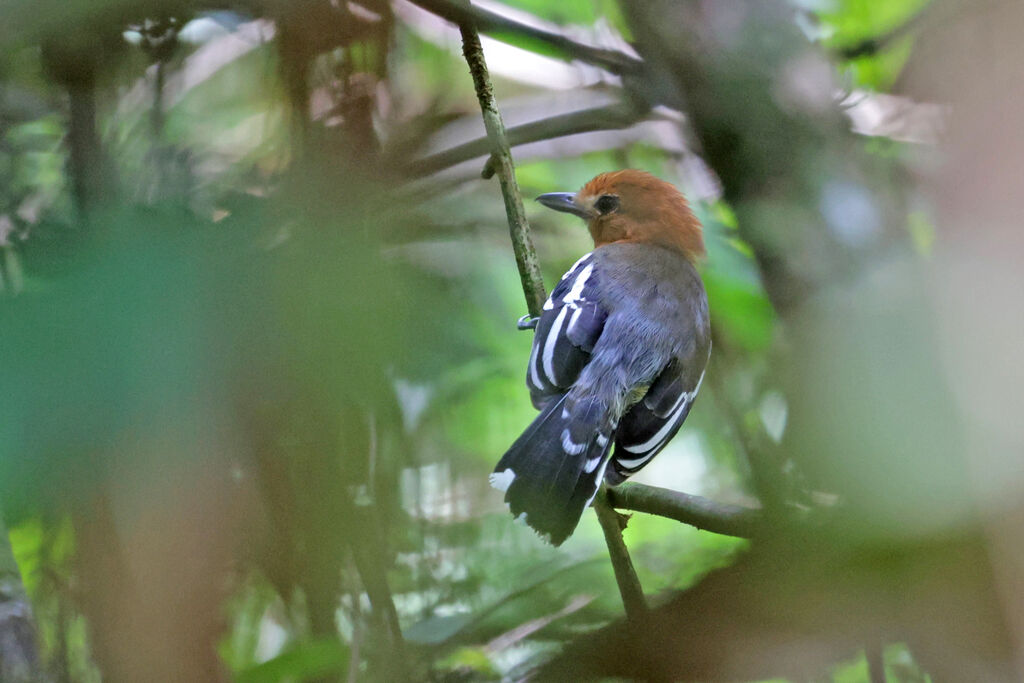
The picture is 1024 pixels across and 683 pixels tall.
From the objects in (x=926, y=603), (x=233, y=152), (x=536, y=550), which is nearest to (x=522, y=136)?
(x=233, y=152)

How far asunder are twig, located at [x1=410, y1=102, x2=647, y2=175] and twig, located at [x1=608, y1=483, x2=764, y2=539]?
1.02 feet

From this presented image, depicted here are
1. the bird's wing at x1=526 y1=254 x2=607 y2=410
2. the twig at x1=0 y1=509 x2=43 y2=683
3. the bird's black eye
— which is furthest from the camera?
the bird's black eye

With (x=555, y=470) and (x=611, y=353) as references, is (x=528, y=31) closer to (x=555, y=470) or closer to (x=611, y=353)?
(x=611, y=353)

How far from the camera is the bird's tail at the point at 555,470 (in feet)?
1.68

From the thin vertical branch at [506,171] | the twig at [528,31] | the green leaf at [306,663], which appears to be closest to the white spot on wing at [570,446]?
the thin vertical branch at [506,171]

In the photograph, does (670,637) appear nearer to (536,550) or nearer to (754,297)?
(536,550)

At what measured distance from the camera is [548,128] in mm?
704

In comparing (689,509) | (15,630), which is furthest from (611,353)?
(15,630)

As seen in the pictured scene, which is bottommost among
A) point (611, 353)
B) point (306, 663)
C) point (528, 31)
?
point (306, 663)

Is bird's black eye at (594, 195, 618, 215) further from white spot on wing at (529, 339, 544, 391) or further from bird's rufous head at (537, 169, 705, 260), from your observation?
white spot on wing at (529, 339, 544, 391)

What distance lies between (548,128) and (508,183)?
0.11m

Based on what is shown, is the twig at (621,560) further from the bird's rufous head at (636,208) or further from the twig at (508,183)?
the bird's rufous head at (636,208)

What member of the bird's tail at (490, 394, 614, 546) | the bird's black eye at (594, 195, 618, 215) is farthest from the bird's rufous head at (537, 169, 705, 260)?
the bird's tail at (490, 394, 614, 546)

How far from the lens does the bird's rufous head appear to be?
27.8 inches
